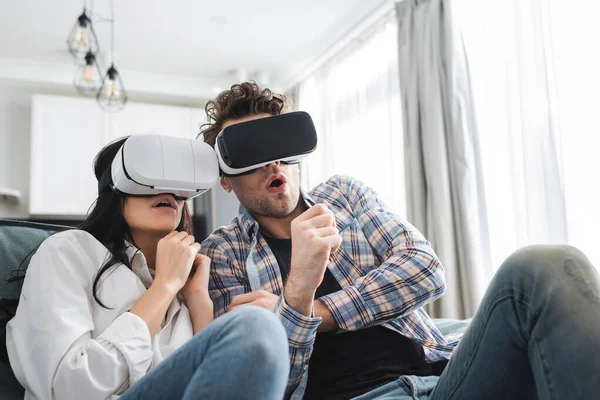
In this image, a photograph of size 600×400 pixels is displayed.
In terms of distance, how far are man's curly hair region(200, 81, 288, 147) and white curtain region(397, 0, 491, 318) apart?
1.48 m

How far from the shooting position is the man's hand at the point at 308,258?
3.21 feet

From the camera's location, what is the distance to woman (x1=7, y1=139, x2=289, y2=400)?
2.00 ft

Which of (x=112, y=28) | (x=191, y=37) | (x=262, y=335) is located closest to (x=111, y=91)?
(x=112, y=28)

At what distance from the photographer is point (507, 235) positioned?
2.61 meters

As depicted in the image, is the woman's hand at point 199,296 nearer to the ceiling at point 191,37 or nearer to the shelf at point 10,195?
the ceiling at point 191,37

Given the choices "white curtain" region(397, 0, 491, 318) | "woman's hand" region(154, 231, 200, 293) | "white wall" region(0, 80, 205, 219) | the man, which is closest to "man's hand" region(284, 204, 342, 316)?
the man

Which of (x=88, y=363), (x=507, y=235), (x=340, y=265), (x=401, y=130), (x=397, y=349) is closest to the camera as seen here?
(x=88, y=363)

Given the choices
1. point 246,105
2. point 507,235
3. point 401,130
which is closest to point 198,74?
point 401,130

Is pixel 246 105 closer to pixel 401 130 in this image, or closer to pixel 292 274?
pixel 292 274

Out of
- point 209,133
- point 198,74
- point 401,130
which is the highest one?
point 198,74

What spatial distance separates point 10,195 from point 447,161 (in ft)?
10.7

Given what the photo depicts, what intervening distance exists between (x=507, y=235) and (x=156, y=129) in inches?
120

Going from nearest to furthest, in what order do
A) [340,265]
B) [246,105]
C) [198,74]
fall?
[340,265] < [246,105] < [198,74]

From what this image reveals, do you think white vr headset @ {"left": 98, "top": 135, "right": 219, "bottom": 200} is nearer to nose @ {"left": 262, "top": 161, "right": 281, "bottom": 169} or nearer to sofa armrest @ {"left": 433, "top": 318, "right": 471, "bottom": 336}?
nose @ {"left": 262, "top": 161, "right": 281, "bottom": 169}
